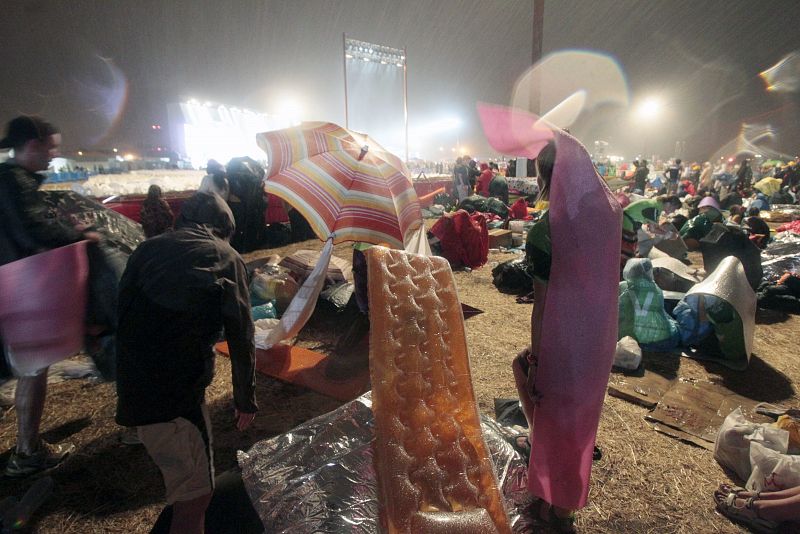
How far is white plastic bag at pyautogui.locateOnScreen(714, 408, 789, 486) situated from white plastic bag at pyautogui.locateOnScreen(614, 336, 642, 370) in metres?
1.17

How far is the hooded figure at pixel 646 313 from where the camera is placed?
14.3 feet

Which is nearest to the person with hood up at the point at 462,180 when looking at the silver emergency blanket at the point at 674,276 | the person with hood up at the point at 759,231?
the person with hood up at the point at 759,231

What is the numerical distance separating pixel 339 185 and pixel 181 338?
7.17 feet

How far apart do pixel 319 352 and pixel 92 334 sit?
2345 mm

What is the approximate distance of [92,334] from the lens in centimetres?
226

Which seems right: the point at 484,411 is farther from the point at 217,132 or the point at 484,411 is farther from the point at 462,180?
the point at 217,132

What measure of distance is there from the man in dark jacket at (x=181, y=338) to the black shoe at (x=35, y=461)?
1520 mm

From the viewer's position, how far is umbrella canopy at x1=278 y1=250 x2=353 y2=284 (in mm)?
5543

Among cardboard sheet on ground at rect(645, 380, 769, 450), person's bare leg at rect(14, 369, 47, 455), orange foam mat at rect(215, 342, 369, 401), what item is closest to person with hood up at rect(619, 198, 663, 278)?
cardboard sheet on ground at rect(645, 380, 769, 450)

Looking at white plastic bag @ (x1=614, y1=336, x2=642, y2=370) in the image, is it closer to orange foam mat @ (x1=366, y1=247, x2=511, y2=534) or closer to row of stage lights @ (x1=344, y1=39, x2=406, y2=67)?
orange foam mat @ (x1=366, y1=247, x2=511, y2=534)

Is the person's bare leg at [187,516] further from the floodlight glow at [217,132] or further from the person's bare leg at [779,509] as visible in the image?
the floodlight glow at [217,132]

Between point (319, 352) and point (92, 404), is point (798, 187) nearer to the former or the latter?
point (319, 352)

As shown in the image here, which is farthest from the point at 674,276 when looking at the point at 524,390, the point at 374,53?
the point at 374,53

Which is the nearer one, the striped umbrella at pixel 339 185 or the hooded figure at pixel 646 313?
the striped umbrella at pixel 339 185
